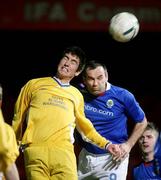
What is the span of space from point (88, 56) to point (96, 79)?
4131 millimetres

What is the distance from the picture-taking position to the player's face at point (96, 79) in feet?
21.4

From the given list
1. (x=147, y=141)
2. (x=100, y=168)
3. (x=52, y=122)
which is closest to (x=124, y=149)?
(x=100, y=168)

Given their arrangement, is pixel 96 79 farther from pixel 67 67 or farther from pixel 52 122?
pixel 52 122

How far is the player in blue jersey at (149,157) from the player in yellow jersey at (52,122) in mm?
760

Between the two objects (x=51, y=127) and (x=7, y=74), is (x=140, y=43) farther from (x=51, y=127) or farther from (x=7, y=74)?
(x=51, y=127)

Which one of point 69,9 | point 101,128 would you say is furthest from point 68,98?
point 69,9

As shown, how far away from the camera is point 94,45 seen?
10680 millimetres

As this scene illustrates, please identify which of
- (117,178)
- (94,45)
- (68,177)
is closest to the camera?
(68,177)

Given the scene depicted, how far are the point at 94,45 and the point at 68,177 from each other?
196 inches

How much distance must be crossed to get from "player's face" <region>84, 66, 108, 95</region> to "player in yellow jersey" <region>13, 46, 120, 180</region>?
28cm

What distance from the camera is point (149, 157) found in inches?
276

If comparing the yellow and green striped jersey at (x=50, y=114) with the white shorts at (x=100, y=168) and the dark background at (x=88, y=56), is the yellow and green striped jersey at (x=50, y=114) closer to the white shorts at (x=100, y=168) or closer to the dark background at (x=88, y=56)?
the white shorts at (x=100, y=168)

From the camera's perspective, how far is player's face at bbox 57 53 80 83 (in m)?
6.20

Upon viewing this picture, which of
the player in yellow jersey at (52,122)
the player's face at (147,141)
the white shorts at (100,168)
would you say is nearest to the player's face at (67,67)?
the player in yellow jersey at (52,122)
